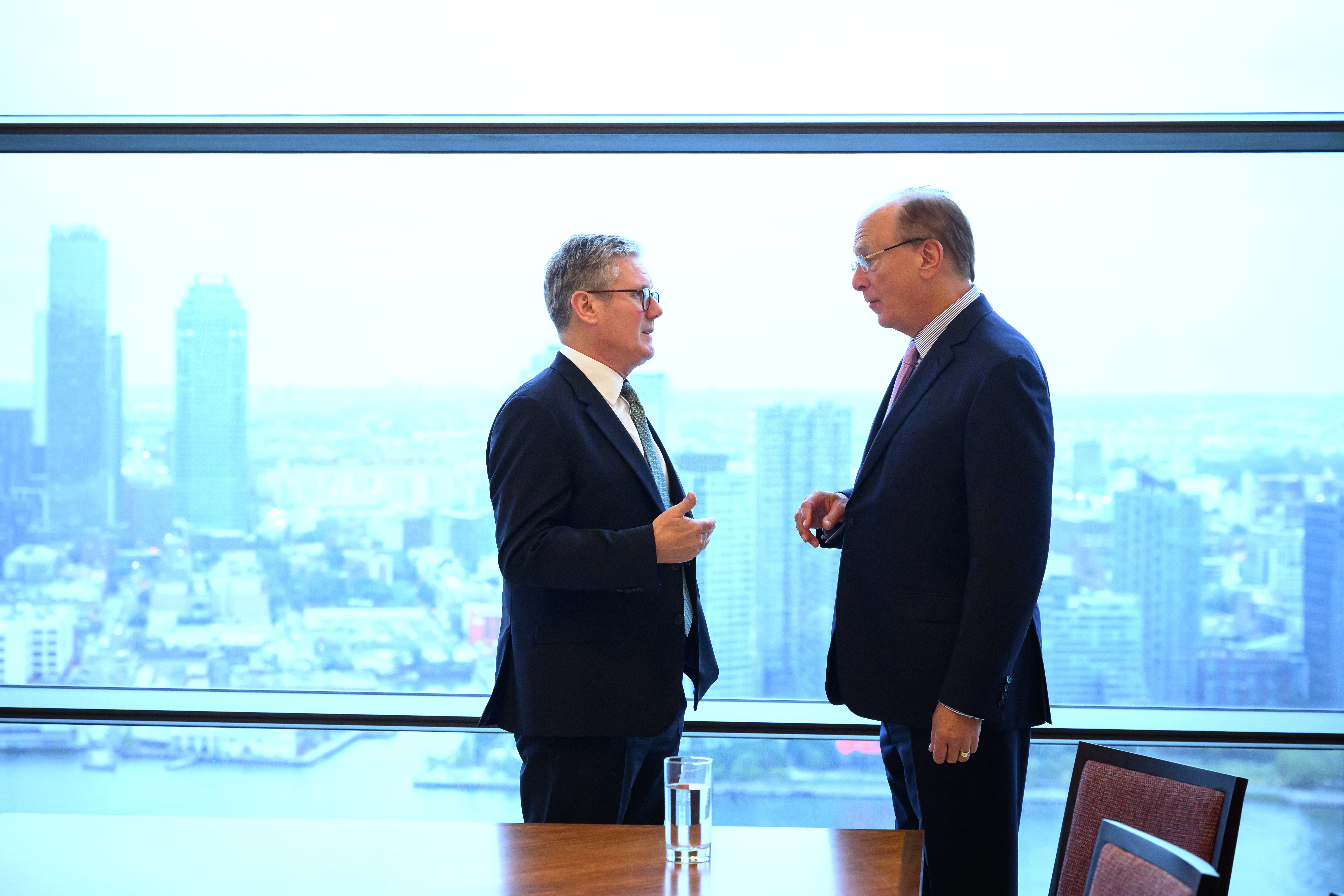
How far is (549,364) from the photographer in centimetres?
276

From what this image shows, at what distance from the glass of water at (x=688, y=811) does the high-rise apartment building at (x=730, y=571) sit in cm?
146

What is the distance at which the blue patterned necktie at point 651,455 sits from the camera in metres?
2.12

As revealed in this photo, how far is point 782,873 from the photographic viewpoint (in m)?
1.33

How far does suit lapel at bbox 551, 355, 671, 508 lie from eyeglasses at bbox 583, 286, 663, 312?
0.17m

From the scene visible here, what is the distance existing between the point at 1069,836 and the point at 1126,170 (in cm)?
195

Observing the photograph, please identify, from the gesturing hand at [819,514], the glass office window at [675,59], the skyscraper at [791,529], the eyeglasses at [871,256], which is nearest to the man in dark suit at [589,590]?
the gesturing hand at [819,514]

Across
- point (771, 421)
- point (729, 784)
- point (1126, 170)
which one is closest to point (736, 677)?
point (729, 784)

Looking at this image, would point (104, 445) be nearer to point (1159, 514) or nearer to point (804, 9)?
point (804, 9)

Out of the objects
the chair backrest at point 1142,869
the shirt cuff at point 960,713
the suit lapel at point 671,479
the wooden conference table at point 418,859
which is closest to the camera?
the chair backrest at point 1142,869

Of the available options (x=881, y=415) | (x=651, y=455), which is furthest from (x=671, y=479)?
(x=881, y=415)

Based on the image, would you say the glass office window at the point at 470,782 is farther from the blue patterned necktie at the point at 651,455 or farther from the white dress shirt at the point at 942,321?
the white dress shirt at the point at 942,321

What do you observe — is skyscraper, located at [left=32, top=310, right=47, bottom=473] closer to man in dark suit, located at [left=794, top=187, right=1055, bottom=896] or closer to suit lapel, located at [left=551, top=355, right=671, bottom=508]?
suit lapel, located at [left=551, top=355, right=671, bottom=508]

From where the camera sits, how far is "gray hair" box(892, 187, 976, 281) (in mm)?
2006

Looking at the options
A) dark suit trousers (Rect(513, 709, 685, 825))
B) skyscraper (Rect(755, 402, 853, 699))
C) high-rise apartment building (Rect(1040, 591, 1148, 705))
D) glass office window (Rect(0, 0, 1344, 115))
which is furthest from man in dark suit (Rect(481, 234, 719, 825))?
high-rise apartment building (Rect(1040, 591, 1148, 705))
